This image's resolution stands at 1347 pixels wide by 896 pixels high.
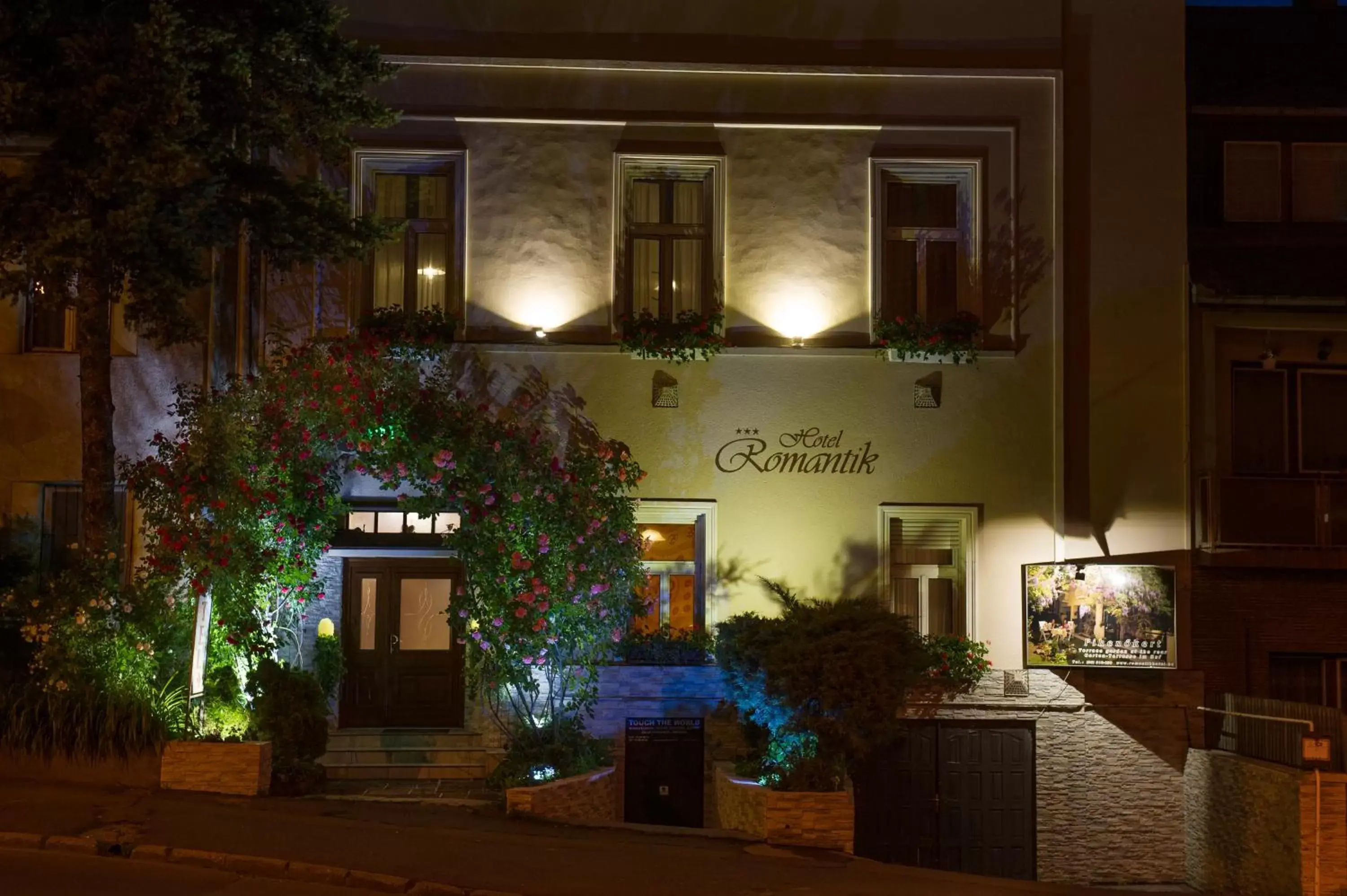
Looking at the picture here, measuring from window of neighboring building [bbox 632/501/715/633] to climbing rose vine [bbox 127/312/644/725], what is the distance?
1791 millimetres

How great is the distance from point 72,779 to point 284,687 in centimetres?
222

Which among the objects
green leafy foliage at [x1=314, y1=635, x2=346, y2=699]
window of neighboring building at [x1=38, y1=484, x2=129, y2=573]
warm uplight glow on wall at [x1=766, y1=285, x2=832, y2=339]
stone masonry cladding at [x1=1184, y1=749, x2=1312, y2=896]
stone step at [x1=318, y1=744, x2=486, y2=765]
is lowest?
stone masonry cladding at [x1=1184, y1=749, x2=1312, y2=896]

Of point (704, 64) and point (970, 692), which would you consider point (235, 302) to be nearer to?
point (704, 64)

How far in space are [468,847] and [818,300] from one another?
26.3 ft

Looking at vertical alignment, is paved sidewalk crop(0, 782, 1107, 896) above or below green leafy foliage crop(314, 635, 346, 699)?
below

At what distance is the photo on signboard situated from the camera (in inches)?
583

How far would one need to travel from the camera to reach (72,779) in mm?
13141

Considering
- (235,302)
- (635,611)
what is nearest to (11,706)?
(235,302)

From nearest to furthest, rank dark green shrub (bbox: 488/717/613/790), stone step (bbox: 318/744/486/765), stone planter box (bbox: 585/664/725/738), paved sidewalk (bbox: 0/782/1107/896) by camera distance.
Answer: paved sidewalk (bbox: 0/782/1107/896)
dark green shrub (bbox: 488/717/613/790)
stone step (bbox: 318/744/486/765)
stone planter box (bbox: 585/664/725/738)

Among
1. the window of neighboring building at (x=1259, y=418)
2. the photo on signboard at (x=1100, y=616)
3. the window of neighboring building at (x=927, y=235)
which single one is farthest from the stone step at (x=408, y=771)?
the window of neighboring building at (x=1259, y=418)

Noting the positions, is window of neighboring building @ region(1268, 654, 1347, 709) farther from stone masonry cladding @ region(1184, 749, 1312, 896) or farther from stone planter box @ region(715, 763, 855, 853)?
stone planter box @ region(715, 763, 855, 853)

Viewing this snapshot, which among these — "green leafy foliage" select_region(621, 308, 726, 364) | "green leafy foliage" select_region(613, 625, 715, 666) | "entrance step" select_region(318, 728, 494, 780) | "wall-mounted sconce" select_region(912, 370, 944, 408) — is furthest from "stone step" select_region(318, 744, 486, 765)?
"wall-mounted sconce" select_region(912, 370, 944, 408)

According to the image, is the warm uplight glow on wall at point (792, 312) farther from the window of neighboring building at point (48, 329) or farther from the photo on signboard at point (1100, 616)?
the window of neighboring building at point (48, 329)

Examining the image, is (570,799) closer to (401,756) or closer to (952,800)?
(401,756)
